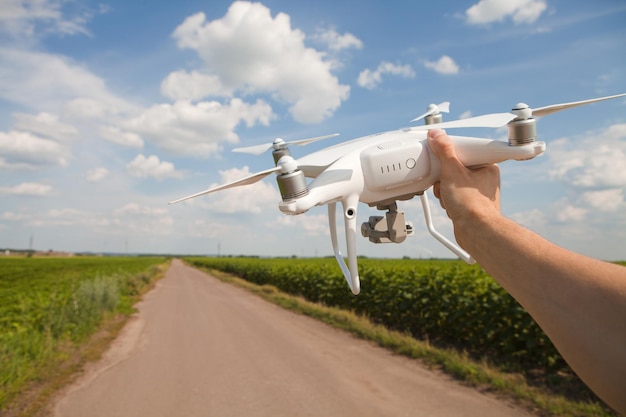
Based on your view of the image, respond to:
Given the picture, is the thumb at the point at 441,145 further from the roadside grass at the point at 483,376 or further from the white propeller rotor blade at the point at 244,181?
the roadside grass at the point at 483,376

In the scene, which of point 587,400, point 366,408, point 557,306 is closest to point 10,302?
point 366,408

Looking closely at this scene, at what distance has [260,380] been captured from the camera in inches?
349

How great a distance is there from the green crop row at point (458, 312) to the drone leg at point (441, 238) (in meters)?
8.52

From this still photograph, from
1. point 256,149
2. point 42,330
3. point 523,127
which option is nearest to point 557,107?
point 523,127

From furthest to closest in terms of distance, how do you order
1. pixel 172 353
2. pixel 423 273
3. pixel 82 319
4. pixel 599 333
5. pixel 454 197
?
pixel 423 273, pixel 82 319, pixel 172 353, pixel 454 197, pixel 599 333

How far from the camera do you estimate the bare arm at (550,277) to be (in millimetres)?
953

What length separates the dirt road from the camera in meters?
7.27

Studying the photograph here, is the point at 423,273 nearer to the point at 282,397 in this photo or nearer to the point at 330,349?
the point at 330,349

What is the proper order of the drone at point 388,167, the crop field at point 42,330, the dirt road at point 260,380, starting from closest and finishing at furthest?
the drone at point 388,167
the dirt road at point 260,380
the crop field at point 42,330

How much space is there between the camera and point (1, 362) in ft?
26.7

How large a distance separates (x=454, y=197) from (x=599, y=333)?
0.61 meters

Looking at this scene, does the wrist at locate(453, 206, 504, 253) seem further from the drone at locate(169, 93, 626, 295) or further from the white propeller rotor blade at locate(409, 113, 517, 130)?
the white propeller rotor blade at locate(409, 113, 517, 130)

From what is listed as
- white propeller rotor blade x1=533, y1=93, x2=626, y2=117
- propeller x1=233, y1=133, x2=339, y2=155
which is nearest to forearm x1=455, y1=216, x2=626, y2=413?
white propeller rotor blade x1=533, y1=93, x2=626, y2=117

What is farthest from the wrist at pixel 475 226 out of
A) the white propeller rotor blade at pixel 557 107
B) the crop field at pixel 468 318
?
the crop field at pixel 468 318
